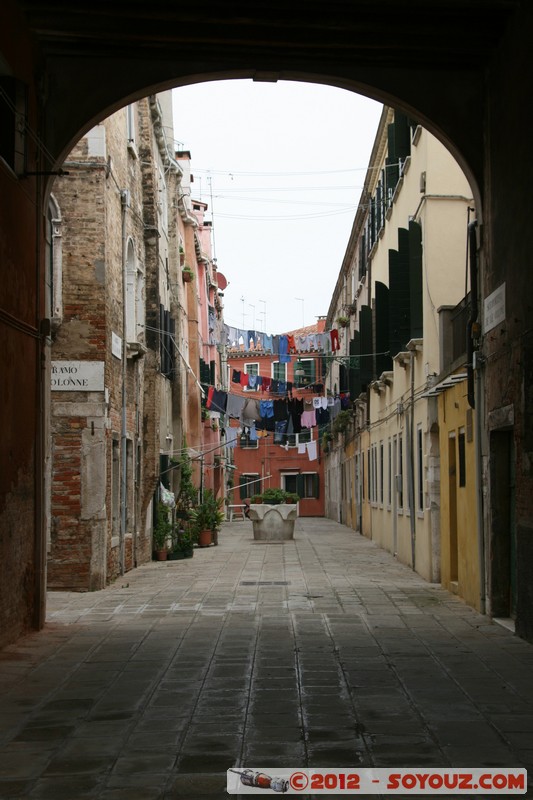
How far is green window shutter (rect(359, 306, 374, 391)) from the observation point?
24.8m

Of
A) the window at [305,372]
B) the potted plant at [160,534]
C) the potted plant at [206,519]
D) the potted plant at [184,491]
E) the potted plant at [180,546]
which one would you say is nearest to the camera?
the potted plant at [160,534]

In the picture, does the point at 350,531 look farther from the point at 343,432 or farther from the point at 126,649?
the point at 126,649

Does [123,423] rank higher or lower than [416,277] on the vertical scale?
lower

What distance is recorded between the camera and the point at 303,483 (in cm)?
5728

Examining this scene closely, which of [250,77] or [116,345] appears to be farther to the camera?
[116,345]

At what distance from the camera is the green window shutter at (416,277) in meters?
17.3

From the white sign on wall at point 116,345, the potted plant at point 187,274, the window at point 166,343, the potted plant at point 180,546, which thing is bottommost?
the potted plant at point 180,546

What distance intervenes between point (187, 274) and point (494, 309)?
1935cm

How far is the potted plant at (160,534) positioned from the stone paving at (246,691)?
7.13m

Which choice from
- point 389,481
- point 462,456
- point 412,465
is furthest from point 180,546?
point 462,456

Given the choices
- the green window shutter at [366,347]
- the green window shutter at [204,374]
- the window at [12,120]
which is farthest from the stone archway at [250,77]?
the green window shutter at [204,374]

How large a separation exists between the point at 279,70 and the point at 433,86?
1699mm

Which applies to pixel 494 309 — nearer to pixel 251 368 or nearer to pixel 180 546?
pixel 180 546

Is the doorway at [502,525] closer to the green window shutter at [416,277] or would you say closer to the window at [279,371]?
the green window shutter at [416,277]
